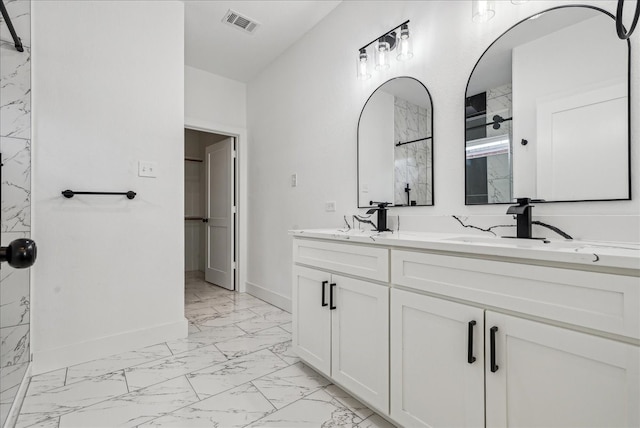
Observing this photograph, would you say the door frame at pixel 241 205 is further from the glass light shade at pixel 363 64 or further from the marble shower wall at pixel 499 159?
the marble shower wall at pixel 499 159

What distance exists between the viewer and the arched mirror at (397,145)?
1.90m

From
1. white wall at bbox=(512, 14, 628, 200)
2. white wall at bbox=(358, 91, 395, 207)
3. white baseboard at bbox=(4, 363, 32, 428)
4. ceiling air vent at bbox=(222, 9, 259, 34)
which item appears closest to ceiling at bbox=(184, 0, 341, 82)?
ceiling air vent at bbox=(222, 9, 259, 34)

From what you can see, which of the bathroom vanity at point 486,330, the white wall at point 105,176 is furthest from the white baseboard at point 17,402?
the bathroom vanity at point 486,330

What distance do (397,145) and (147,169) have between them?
188 centimetres

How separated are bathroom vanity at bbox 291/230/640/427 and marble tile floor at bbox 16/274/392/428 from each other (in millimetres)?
200

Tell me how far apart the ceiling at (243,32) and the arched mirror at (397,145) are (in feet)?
3.67

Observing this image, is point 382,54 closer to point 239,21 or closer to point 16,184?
point 239,21

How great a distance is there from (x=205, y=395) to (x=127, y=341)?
3.15 ft

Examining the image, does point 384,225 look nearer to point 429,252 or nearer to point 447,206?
point 447,206

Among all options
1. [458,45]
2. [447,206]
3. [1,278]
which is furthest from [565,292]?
[1,278]

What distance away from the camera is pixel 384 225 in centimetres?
199

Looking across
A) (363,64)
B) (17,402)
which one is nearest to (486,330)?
(363,64)

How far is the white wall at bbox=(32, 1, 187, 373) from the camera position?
6.48 ft

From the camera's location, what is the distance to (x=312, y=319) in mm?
1838
